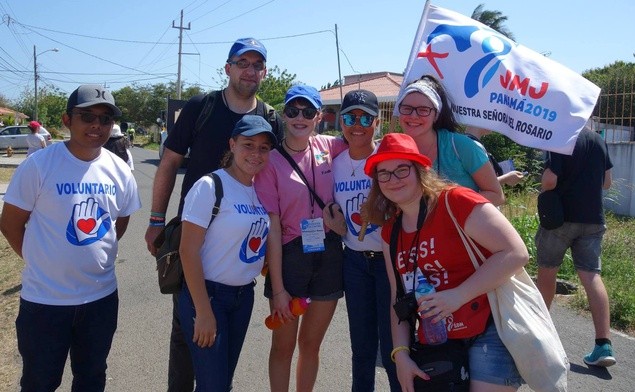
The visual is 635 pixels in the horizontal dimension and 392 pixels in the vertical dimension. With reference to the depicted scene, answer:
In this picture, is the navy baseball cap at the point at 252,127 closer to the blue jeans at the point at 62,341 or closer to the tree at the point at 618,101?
the blue jeans at the point at 62,341

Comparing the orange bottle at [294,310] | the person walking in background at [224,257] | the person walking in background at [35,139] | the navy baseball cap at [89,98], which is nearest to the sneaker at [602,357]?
the orange bottle at [294,310]

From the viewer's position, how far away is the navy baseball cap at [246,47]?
3.42m

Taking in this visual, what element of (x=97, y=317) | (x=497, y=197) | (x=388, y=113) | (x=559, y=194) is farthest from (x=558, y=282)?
(x=388, y=113)

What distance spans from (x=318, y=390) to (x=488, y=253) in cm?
207

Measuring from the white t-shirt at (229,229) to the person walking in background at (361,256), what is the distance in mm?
573

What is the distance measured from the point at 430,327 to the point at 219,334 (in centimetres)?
106

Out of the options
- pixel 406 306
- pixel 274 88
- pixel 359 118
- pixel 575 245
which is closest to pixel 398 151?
pixel 406 306

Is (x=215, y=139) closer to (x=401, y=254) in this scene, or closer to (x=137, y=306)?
(x=401, y=254)

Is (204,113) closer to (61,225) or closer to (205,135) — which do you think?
(205,135)

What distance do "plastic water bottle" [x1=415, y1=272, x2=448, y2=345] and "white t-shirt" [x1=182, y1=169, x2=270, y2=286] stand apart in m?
0.90

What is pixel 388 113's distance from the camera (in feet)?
45.1

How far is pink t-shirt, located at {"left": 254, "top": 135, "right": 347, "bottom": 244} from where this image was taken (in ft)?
10.7

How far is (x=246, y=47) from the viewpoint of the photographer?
11.2 feet

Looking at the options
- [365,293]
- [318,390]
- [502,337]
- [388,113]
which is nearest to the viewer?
[502,337]
